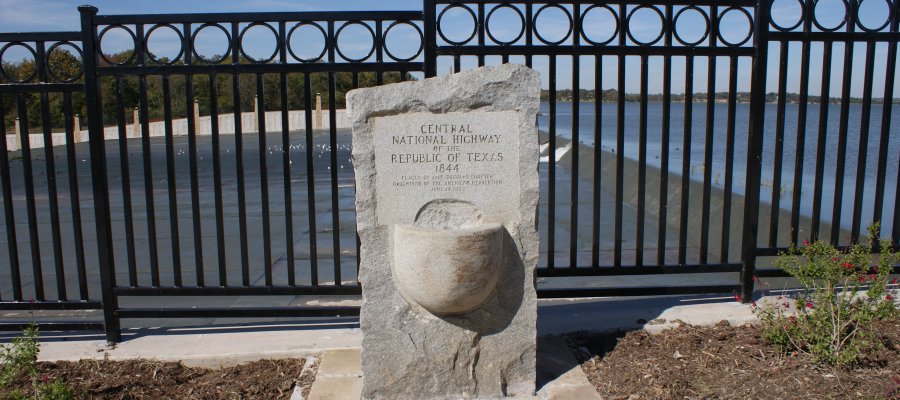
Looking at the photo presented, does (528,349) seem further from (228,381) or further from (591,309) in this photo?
(228,381)

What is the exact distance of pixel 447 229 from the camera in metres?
3.61

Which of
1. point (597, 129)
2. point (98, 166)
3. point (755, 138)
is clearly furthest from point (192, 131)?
point (755, 138)

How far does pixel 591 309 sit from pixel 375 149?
2.19 meters

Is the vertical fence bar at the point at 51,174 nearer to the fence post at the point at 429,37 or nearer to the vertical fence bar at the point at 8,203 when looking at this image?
the vertical fence bar at the point at 8,203

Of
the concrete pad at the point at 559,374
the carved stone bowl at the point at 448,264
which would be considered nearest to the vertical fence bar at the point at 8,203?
the carved stone bowl at the point at 448,264

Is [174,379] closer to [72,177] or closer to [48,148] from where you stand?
[72,177]

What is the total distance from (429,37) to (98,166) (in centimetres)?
218

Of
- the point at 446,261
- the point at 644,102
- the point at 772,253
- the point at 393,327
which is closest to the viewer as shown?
the point at 446,261

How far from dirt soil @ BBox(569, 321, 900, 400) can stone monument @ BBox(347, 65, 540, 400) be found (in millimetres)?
587

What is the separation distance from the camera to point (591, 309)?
16.4ft

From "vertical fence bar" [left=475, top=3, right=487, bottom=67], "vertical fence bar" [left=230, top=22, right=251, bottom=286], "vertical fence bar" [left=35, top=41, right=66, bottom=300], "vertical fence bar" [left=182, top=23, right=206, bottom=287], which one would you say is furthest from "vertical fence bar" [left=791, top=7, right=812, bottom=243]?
"vertical fence bar" [left=35, top=41, right=66, bottom=300]

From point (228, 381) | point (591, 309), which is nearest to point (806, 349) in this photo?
point (591, 309)

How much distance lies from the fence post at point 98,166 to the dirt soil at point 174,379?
1.25 feet

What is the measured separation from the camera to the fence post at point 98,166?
4281 mm
